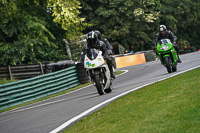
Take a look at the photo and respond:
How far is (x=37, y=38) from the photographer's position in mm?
26391

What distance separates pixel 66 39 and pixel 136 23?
39.6ft

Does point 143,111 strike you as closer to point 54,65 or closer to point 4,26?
point 54,65

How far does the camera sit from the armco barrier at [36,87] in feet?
50.1

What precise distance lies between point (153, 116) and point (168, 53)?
8.47 m

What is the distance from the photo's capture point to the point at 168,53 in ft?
45.0

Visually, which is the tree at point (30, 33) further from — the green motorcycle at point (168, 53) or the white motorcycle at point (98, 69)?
the white motorcycle at point (98, 69)

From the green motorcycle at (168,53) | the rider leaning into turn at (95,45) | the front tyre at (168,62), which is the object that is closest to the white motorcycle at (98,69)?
the rider leaning into turn at (95,45)

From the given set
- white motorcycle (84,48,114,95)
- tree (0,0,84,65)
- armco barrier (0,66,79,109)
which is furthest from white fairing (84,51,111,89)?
tree (0,0,84,65)

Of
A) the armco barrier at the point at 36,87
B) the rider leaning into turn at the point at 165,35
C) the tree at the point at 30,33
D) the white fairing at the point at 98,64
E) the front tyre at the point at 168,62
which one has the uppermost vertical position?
the tree at the point at 30,33

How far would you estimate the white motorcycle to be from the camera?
10320 millimetres

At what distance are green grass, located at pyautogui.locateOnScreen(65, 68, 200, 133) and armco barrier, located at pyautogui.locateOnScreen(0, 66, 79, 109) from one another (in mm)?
8515

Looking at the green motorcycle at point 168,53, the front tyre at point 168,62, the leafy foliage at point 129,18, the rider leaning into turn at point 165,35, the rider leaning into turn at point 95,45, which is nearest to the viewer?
the rider leaning into turn at point 95,45

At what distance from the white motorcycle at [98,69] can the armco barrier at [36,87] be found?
5702 millimetres

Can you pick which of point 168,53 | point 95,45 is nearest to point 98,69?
point 95,45
